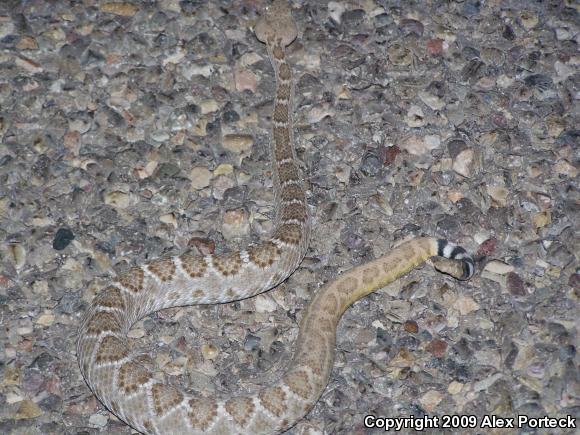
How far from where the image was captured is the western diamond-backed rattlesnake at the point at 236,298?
550 centimetres

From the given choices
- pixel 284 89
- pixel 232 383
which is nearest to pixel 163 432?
pixel 232 383

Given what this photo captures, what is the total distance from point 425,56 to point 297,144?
5.99ft

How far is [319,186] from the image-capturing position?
7.18m

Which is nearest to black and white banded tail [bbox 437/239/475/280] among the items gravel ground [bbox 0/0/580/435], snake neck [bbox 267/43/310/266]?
gravel ground [bbox 0/0/580/435]

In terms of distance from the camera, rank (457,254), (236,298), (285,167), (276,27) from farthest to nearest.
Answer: (276,27), (285,167), (236,298), (457,254)

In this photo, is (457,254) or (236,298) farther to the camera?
(236,298)

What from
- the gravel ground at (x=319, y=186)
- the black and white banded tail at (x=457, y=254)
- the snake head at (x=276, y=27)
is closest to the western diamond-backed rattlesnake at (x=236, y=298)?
the black and white banded tail at (x=457, y=254)

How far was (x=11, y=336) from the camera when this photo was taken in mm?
6031

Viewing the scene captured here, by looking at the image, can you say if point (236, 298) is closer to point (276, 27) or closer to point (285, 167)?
point (285, 167)

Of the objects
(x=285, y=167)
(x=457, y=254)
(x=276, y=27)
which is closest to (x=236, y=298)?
(x=285, y=167)

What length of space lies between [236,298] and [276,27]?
3.21 meters

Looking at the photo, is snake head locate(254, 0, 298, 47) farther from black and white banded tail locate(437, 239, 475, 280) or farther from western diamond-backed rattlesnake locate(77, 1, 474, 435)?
black and white banded tail locate(437, 239, 475, 280)

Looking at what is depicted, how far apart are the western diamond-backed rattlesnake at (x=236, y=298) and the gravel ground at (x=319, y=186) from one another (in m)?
0.18

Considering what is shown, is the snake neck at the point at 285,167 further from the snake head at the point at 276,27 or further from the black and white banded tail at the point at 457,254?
the black and white banded tail at the point at 457,254
